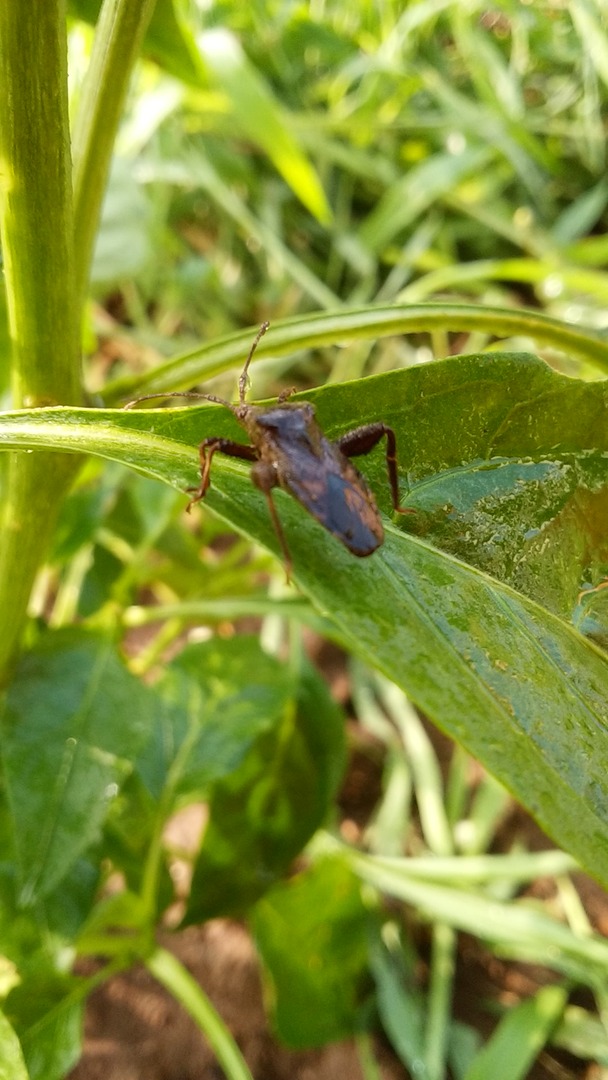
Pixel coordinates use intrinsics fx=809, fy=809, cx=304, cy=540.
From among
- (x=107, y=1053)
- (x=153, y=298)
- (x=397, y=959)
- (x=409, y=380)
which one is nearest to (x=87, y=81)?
(x=409, y=380)

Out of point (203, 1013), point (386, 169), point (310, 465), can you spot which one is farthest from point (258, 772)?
point (386, 169)

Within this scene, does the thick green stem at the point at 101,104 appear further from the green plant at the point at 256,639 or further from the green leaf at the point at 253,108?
the green leaf at the point at 253,108

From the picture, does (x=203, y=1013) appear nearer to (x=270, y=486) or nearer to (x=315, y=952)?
(x=315, y=952)

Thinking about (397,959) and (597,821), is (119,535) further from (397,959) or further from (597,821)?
(597,821)

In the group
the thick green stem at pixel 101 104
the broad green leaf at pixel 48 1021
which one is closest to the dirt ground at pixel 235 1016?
the broad green leaf at pixel 48 1021

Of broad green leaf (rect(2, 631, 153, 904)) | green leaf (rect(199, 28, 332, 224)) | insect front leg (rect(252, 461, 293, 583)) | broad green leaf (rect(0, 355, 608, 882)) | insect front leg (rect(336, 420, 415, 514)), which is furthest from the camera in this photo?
green leaf (rect(199, 28, 332, 224))

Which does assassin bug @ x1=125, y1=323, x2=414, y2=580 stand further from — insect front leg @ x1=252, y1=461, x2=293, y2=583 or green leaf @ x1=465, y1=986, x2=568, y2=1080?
green leaf @ x1=465, y1=986, x2=568, y2=1080

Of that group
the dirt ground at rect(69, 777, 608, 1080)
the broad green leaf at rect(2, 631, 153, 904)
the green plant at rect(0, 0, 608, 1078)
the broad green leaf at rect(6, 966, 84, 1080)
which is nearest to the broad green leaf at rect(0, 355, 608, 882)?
the green plant at rect(0, 0, 608, 1078)
